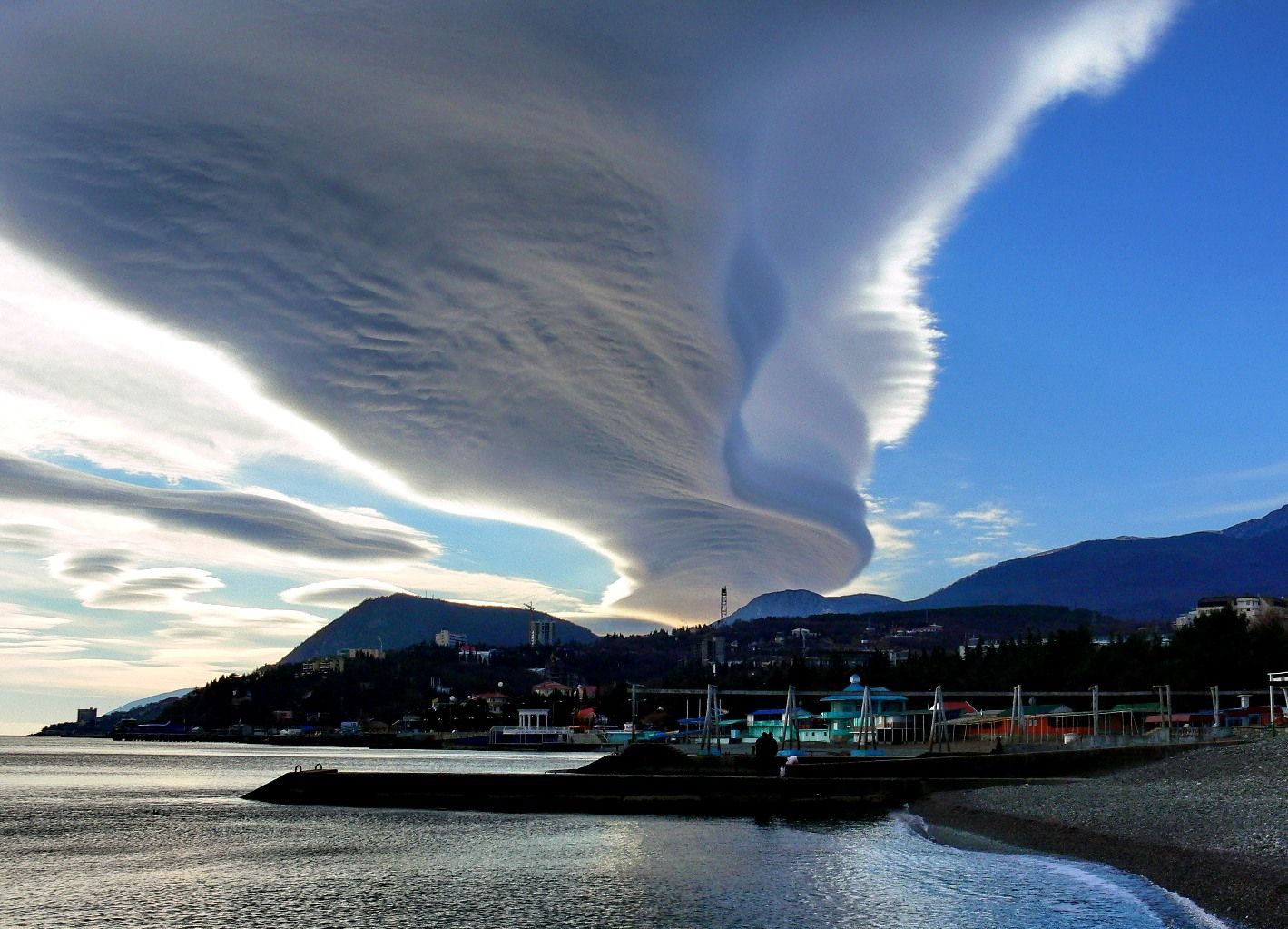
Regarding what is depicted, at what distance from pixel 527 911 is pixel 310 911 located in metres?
4.72

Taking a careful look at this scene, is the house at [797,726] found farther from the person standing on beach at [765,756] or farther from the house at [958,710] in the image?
the person standing on beach at [765,756]

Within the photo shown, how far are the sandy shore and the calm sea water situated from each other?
3.15 ft

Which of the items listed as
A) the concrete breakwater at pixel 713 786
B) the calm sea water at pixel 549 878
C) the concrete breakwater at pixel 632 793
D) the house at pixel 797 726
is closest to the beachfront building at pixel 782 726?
the house at pixel 797 726

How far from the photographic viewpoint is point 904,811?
147ft

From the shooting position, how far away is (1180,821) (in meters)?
29.8

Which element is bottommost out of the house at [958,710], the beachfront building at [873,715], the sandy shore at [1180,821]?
the house at [958,710]

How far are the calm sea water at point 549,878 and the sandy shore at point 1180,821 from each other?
3.15 feet

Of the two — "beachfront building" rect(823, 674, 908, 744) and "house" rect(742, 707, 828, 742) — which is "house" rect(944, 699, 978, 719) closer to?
"house" rect(742, 707, 828, 742)

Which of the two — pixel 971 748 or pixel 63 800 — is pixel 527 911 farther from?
pixel 971 748

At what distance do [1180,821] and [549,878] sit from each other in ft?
54.8

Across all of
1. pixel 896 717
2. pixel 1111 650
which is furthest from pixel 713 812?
pixel 1111 650

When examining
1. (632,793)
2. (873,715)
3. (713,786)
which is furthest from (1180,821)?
(873,715)

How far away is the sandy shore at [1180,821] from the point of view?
2127 cm

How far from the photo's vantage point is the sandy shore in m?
21.3
